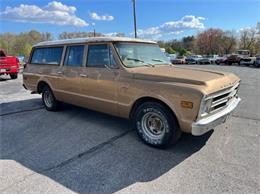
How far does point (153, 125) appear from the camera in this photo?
3900mm

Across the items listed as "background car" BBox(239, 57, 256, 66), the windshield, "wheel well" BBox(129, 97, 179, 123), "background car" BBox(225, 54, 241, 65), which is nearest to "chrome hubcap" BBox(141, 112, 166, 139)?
"wheel well" BBox(129, 97, 179, 123)

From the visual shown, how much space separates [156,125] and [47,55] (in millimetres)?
3774

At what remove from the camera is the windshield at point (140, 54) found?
13.9 feet

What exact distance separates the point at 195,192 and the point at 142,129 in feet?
5.06

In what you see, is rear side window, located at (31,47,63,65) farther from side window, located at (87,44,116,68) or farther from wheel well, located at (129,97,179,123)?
wheel well, located at (129,97,179,123)

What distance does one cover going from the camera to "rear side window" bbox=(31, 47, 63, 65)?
18.3 feet

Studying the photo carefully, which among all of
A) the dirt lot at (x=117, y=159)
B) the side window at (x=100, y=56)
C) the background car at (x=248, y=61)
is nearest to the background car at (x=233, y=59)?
the background car at (x=248, y=61)

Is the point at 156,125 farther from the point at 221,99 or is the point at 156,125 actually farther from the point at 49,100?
the point at 49,100

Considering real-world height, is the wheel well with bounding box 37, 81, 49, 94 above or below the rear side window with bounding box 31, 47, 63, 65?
below

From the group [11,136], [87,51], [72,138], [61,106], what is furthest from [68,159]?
[61,106]

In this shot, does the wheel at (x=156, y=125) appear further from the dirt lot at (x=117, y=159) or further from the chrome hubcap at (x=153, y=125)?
the dirt lot at (x=117, y=159)

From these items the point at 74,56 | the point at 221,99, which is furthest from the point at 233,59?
the point at 221,99

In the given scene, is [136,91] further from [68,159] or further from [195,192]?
[195,192]

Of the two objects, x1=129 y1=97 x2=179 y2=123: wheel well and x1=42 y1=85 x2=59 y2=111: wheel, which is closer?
x1=129 y1=97 x2=179 y2=123: wheel well
